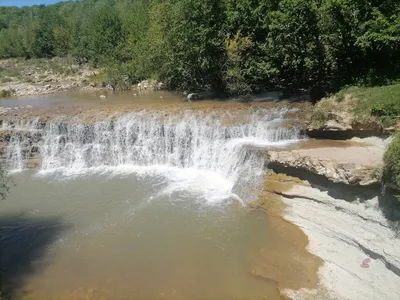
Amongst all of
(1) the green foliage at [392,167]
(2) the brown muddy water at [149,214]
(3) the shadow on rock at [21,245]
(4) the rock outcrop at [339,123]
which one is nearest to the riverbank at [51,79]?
(2) the brown muddy water at [149,214]

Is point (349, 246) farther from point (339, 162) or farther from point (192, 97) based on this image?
point (192, 97)

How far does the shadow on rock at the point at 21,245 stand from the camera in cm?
771

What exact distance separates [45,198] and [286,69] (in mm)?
12298

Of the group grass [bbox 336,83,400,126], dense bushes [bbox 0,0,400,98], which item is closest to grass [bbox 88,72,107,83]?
dense bushes [bbox 0,0,400,98]

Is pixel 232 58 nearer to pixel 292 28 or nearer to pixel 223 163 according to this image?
pixel 292 28

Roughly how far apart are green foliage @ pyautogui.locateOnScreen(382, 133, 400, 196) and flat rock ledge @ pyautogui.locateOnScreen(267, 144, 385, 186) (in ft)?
0.97

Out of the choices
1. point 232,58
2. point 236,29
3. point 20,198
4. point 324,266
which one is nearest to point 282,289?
point 324,266

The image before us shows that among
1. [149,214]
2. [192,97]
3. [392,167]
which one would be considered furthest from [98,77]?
[392,167]

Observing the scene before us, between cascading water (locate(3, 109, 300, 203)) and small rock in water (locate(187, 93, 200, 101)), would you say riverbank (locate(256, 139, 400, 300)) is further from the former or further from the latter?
small rock in water (locate(187, 93, 200, 101))

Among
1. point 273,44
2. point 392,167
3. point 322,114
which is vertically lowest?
point 392,167

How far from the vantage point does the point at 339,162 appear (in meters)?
8.66

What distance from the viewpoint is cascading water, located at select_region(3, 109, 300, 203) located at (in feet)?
40.2

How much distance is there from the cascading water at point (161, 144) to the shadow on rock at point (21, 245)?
3.69 meters

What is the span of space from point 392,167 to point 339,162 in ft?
5.43
